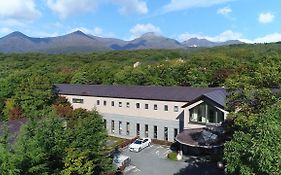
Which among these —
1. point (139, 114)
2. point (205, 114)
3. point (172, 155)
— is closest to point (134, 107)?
point (139, 114)

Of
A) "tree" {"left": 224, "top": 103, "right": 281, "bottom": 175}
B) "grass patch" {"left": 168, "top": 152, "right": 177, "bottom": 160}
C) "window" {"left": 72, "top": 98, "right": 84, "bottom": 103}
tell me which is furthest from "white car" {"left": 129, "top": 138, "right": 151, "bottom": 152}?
"tree" {"left": 224, "top": 103, "right": 281, "bottom": 175}

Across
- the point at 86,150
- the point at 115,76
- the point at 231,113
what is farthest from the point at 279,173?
the point at 115,76

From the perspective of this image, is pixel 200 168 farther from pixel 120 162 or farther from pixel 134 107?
pixel 134 107

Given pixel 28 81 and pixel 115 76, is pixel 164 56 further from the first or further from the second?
pixel 28 81

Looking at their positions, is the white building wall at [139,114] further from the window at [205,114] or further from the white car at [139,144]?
the window at [205,114]

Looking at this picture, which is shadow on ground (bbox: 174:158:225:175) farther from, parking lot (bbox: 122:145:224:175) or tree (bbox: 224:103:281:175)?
tree (bbox: 224:103:281:175)

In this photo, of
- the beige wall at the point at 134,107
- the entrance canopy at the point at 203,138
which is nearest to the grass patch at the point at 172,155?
the entrance canopy at the point at 203,138
